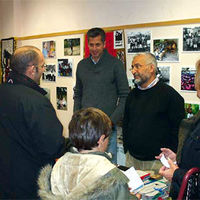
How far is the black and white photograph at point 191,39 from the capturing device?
2670mm

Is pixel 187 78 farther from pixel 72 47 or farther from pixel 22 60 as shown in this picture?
pixel 72 47

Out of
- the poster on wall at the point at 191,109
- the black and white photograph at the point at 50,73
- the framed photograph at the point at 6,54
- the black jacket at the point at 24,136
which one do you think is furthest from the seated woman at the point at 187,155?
the framed photograph at the point at 6,54

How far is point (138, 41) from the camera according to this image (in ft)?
10.3

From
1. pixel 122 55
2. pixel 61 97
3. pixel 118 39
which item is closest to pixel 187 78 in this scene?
pixel 122 55

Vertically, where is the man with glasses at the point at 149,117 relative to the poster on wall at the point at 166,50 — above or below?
below

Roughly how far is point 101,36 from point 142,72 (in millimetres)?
588

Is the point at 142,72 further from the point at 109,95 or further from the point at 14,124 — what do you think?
the point at 14,124

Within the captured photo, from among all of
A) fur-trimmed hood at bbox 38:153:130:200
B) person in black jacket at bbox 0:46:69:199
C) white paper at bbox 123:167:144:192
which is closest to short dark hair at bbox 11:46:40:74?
person in black jacket at bbox 0:46:69:199

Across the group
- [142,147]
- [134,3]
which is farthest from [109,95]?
[134,3]

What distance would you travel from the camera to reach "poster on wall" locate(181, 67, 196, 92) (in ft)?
9.01

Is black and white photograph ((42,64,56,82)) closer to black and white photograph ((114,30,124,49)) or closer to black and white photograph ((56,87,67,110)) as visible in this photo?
black and white photograph ((56,87,67,110))

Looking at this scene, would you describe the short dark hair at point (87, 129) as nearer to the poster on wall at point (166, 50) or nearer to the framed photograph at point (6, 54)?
the poster on wall at point (166, 50)

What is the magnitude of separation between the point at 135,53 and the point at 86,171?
2.06 metres

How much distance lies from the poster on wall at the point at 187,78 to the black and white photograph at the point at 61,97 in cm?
179
